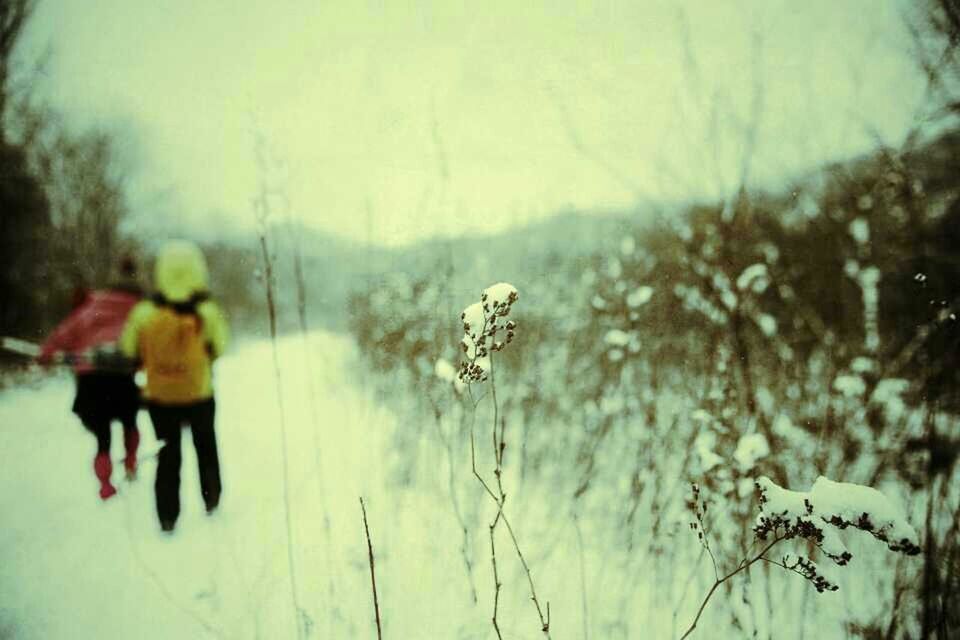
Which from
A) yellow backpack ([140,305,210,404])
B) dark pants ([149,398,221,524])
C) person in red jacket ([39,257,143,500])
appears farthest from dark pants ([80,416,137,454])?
yellow backpack ([140,305,210,404])

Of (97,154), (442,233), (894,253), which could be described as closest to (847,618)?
(894,253)

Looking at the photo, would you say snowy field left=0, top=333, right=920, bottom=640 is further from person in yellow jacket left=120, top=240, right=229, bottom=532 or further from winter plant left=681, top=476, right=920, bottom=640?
winter plant left=681, top=476, right=920, bottom=640

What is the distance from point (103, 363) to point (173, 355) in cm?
64

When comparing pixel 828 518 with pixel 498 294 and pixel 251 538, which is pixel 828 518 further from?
pixel 251 538

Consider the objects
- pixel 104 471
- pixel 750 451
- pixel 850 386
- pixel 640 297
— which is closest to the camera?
pixel 750 451

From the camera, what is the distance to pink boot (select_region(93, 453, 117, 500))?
7.29ft

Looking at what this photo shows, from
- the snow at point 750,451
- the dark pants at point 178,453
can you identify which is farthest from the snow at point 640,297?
the dark pants at point 178,453

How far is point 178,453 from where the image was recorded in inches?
78.5

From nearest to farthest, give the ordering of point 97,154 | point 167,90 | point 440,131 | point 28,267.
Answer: point 440,131 → point 167,90 → point 97,154 → point 28,267

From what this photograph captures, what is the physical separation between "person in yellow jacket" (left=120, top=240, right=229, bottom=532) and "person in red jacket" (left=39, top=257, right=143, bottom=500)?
10.2 inches

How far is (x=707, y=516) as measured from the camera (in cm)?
177

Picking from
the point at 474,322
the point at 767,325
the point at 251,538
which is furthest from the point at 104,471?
the point at 767,325

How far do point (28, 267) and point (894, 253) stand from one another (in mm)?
6281

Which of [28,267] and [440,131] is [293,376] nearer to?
[440,131]
